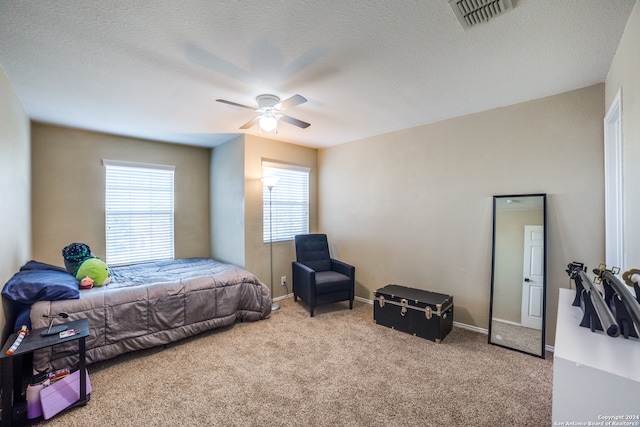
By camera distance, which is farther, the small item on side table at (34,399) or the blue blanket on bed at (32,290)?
the blue blanket on bed at (32,290)

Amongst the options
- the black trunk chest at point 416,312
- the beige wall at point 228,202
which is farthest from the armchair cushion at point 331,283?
the beige wall at point 228,202

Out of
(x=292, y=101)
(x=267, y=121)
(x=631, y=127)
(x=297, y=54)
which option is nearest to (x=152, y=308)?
(x=267, y=121)

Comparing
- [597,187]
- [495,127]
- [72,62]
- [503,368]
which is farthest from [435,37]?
[503,368]

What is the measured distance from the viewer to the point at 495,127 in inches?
119

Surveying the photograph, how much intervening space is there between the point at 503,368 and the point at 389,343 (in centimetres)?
101

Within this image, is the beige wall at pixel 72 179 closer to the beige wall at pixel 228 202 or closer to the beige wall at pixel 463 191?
the beige wall at pixel 228 202

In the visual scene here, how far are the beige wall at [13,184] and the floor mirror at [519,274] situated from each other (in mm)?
4385

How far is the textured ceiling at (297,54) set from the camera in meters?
1.54

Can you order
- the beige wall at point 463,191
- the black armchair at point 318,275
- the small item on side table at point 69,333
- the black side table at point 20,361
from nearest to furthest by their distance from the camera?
the black side table at point 20,361, the small item on side table at point 69,333, the beige wall at point 463,191, the black armchair at point 318,275

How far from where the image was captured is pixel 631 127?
1.65 m

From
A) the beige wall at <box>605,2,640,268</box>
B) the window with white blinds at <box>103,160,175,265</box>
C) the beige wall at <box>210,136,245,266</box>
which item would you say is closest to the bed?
the window with white blinds at <box>103,160,175,265</box>

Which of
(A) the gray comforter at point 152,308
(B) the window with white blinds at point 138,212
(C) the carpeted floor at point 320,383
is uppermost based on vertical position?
(B) the window with white blinds at point 138,212

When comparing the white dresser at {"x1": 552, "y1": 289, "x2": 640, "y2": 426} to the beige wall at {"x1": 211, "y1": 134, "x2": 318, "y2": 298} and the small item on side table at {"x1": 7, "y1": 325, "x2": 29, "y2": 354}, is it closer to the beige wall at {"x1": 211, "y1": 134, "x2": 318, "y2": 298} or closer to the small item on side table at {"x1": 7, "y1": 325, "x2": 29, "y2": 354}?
the small item on side table at {"x1": 7, "y1": 325, "x2": 29, "y2": 354}

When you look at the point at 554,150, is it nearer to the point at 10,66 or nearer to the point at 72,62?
the point at 72,62
